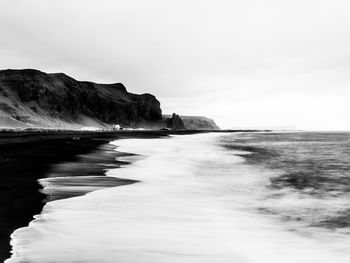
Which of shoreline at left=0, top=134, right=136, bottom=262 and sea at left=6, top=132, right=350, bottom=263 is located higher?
shoreline at left=0, top=134, right=136, bottom=262

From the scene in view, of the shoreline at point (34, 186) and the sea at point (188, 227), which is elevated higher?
the shoreline at point (34, 186)

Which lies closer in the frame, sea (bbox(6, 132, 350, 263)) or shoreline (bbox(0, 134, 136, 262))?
sea (bbox(6, 132, 350, 263))

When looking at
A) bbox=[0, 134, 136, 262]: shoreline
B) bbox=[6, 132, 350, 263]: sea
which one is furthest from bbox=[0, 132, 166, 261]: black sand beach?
bbox=[6, 132, 350, 263]: sea

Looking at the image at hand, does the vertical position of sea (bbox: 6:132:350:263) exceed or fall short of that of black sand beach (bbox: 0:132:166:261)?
it falls short

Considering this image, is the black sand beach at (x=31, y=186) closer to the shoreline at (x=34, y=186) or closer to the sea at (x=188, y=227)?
the shoreline at (x=34, y=186)

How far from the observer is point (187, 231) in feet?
31.5

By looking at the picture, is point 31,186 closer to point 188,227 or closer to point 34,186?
point 34,186

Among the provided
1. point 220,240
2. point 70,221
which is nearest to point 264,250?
point 220,240

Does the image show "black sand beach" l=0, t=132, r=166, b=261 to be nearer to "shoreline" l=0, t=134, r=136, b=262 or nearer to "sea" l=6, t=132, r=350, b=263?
"shoreline" l=0, t=134, r=136, b=262

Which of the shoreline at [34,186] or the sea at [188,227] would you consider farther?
the shoreline at [34,186]

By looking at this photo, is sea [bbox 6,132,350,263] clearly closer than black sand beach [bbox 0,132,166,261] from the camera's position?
Yes

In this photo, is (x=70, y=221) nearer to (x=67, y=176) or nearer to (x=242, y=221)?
(x=242, y=221)

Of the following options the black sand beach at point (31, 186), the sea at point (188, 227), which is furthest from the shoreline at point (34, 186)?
the sea at point (188, 227)

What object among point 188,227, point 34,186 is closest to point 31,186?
point 34,186
